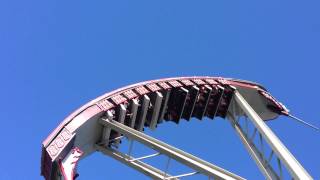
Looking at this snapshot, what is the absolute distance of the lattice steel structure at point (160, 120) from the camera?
25.7 meters

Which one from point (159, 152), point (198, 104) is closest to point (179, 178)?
point (159, 152)

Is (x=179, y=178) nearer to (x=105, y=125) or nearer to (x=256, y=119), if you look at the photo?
(x=105, y=125)

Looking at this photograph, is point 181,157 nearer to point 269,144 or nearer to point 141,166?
point 141,166

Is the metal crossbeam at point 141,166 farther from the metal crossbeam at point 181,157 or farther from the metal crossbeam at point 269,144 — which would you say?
the metal crossbeam at point 269,144

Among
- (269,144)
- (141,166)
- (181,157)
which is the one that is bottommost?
(141,166)

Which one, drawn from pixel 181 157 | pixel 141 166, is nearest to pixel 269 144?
pixel 181 157

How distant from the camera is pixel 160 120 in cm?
3397

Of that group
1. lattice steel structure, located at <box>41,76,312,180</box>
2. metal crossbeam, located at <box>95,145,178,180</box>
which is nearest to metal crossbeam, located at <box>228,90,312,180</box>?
lattice steel structure, located at <box>41,76,312,180</box>

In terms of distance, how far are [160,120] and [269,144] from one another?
7.33 metres

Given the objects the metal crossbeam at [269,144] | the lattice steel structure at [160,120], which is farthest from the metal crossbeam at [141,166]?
the metal crossbeam at [269,144]

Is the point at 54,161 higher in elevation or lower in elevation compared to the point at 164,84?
lower

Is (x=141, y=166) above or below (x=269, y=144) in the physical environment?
below

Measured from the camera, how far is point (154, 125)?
33188 millimetres

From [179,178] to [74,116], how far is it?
5.99 metres
